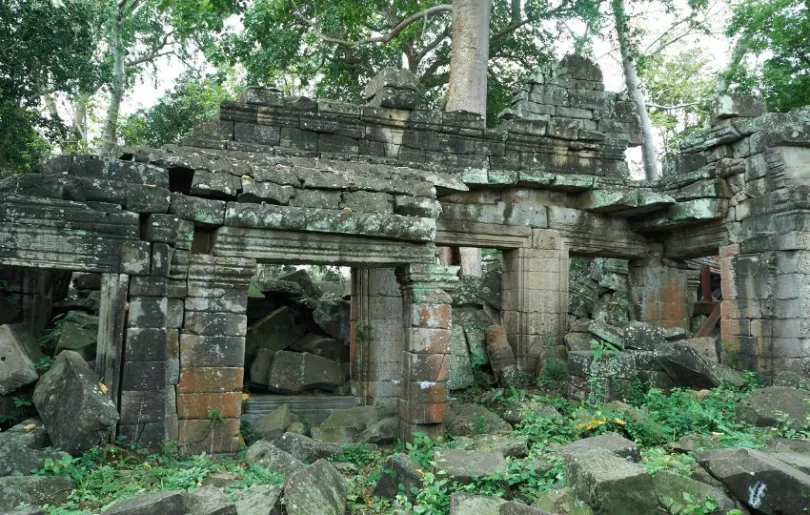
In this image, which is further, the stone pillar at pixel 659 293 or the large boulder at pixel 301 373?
the stone pillar at pixel 659 293

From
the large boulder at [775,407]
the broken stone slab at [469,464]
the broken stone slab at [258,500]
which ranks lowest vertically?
the broken stone slab at [258,500]

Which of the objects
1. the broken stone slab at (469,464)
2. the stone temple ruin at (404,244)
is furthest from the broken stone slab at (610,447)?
the stone temple ruin at (404,244)

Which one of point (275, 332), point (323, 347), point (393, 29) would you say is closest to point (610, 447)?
Result: point (323, 347)

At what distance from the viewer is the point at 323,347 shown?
9.32 m

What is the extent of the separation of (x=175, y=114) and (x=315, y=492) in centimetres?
1404

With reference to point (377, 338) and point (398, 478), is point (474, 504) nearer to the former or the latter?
point (398, 478)

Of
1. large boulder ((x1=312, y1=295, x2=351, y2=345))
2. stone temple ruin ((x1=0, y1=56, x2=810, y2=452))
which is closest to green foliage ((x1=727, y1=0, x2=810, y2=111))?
stone temple ruin ((x1=0, y1=56, x2=810, y2=452))

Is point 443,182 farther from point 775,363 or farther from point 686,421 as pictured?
point 775,363

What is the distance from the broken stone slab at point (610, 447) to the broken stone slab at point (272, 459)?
2190 mm

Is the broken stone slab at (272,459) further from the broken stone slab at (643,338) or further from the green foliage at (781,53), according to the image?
the green foliage at (781,53)

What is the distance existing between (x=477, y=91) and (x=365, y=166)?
242 inches

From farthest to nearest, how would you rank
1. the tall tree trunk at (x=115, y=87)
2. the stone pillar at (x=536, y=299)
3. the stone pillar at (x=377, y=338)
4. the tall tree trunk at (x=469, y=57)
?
the tall tree trunk at (x=115, y=87), the tall tree trunk at (x=469, y=57), the stone pillar at (x=536, y=299), the stone pillar at (x=377, y=338)

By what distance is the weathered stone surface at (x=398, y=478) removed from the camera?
4742 mm

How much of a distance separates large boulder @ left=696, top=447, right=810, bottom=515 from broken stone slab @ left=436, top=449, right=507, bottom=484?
4.90 feet
